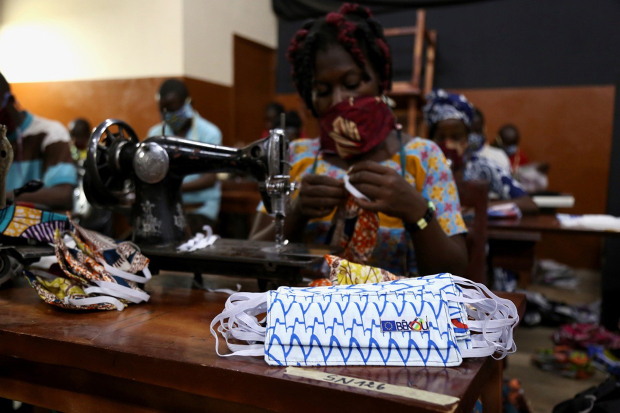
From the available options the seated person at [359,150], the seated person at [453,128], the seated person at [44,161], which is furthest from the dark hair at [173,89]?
the seated person at [359,150]

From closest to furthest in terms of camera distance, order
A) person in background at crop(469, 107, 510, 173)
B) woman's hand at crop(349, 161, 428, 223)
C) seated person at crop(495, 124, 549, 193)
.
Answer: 1. woman's hand at crop(349, 161, 428, 223)
2. person in background at crop(469, 107, 510, 173)
3. seated person at crop(495, 124, 549, 193)

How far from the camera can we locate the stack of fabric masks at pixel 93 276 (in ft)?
3.48

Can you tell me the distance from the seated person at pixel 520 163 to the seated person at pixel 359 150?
4290 mm

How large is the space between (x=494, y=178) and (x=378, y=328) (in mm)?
2813

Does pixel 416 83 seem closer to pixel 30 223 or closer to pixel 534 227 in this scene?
pixel 534 227

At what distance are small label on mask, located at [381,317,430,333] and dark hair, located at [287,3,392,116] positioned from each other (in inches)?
35.7

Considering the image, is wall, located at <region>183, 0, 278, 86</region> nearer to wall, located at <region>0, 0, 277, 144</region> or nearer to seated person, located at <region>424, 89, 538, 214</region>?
wall, located at <region>0, 0, 277, 144</region>

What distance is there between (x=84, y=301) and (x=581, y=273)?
574 centimetres

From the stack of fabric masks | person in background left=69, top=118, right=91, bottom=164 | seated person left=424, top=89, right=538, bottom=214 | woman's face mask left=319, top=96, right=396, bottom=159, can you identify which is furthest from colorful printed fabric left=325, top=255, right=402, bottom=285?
seated person left=424, top=89, right=538, bottom=214

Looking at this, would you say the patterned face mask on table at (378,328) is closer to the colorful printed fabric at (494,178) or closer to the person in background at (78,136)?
the person in background at (78,136)

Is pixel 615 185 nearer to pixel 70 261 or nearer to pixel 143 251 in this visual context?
pixel 143 251

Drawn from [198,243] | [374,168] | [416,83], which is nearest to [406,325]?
[374,168]

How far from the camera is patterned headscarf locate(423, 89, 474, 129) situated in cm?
298

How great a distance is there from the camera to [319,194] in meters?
1.32
